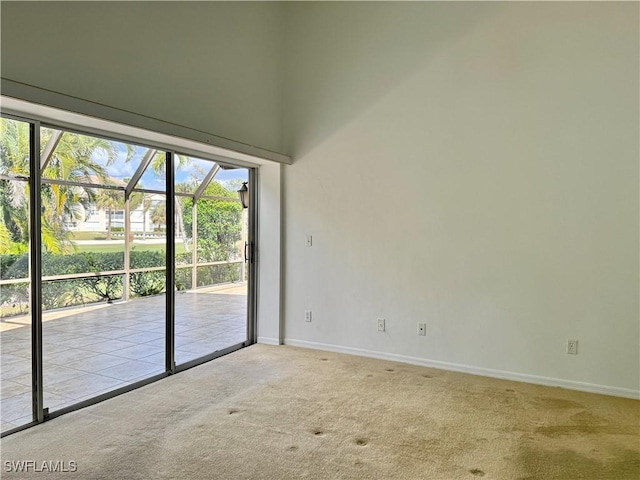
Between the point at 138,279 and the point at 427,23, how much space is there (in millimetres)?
3477

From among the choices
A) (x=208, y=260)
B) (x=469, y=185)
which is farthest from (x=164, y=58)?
(x=469, y=185)

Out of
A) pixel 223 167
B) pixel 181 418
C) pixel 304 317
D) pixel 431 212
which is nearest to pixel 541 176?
pixel 431 212

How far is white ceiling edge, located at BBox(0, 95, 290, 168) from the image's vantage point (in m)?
2.57

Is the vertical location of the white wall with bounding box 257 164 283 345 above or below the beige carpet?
above

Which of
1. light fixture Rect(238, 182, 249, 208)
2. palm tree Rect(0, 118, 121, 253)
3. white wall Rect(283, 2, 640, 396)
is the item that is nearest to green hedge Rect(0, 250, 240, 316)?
palm tree Rect(0, 118, 121, 253)

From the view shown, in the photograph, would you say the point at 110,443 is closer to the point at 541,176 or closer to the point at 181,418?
the point at 181,418

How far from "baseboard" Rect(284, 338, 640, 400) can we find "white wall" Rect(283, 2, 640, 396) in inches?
0.7

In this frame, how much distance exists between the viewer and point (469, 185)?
152 inches

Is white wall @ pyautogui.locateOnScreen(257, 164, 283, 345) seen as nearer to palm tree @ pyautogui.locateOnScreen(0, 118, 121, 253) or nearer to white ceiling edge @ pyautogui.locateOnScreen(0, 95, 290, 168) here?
white ceiling edge @ pyautogui.locateOnScreen(0, 95, 290, 168)

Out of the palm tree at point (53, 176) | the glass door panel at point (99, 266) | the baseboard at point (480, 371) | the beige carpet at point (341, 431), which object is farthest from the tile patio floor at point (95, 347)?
the baseboard at point (480, 371)

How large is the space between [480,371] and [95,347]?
348cm

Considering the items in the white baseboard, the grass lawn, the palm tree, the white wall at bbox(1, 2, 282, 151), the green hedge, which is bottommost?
the white baseboard

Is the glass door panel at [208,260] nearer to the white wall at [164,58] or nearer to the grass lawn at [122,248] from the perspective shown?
the grass lawn at [122,248]

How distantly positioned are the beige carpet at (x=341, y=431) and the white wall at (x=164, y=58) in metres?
2.12
